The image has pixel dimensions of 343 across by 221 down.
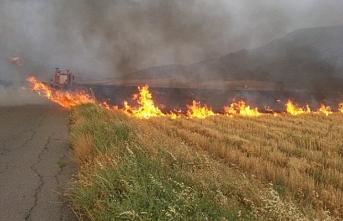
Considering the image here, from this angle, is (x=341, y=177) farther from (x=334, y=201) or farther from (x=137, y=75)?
(x=137, y=75)

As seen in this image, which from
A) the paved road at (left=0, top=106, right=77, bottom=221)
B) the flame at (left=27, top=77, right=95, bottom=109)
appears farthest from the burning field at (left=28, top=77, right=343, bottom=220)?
the flame at (left=27, top=77, right=95, bottom=109)

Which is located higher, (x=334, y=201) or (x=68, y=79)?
(x=68, y=79)

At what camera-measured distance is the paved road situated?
4977 mm

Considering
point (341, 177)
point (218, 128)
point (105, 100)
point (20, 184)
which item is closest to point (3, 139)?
point (20, 184)

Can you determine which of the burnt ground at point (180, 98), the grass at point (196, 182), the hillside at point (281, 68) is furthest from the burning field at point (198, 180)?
the hillside at point (281, 68)

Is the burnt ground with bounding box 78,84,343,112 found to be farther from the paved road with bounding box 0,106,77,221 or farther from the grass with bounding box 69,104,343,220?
the grass with bounding box 69,104,343,220

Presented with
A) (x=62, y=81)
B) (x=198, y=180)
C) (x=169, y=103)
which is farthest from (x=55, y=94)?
(x=198, y=180)

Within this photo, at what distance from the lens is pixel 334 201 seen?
560cm

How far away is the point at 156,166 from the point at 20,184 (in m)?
2.22

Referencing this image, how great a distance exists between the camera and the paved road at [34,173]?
16.3 feet

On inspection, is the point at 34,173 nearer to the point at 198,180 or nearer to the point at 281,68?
the point at 198,180

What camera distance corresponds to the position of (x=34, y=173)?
677 cm

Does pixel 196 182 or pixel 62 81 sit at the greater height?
pixel 62 81

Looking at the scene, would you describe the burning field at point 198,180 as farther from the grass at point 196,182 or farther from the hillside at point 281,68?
the hillside at point 281,68
